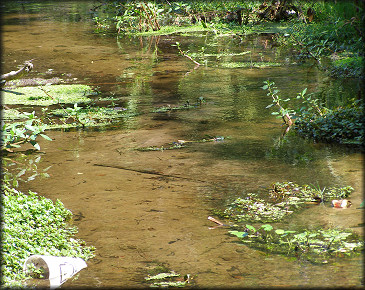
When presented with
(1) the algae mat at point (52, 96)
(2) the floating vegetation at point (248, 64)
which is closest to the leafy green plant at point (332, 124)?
(1) the algae mat at point (52, 96)

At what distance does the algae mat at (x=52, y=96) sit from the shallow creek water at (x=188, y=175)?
374 mm

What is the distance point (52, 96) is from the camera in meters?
6.64

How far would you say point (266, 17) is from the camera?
11.7 meters

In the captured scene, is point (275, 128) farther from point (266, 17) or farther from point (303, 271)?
point (266, 17)

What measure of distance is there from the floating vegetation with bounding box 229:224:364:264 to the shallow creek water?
8 cm

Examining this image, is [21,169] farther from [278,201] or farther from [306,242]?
[306,242]

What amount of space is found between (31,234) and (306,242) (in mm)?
1552

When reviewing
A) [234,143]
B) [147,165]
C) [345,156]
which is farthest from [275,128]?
[147,165]

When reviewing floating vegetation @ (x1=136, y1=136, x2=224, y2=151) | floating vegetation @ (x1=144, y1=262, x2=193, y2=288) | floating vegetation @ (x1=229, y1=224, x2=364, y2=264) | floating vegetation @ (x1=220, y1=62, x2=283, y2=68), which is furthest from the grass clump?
floating vegetation @ (x1=220, y1=62, x2=283, y2=68)

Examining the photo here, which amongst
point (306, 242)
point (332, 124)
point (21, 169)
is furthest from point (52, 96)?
point (306, 242)

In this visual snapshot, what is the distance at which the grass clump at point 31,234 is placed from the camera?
8.87 ft

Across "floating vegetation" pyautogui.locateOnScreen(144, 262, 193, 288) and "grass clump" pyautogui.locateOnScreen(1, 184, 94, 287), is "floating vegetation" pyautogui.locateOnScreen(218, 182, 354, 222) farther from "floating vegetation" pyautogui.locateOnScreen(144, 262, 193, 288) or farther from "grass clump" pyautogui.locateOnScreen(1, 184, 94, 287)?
"grass clump" pyautogui.locateOnScreen(1, 184, 94, 287)

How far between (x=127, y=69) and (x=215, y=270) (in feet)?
19.2

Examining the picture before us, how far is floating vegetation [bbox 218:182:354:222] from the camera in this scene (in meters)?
3.27
